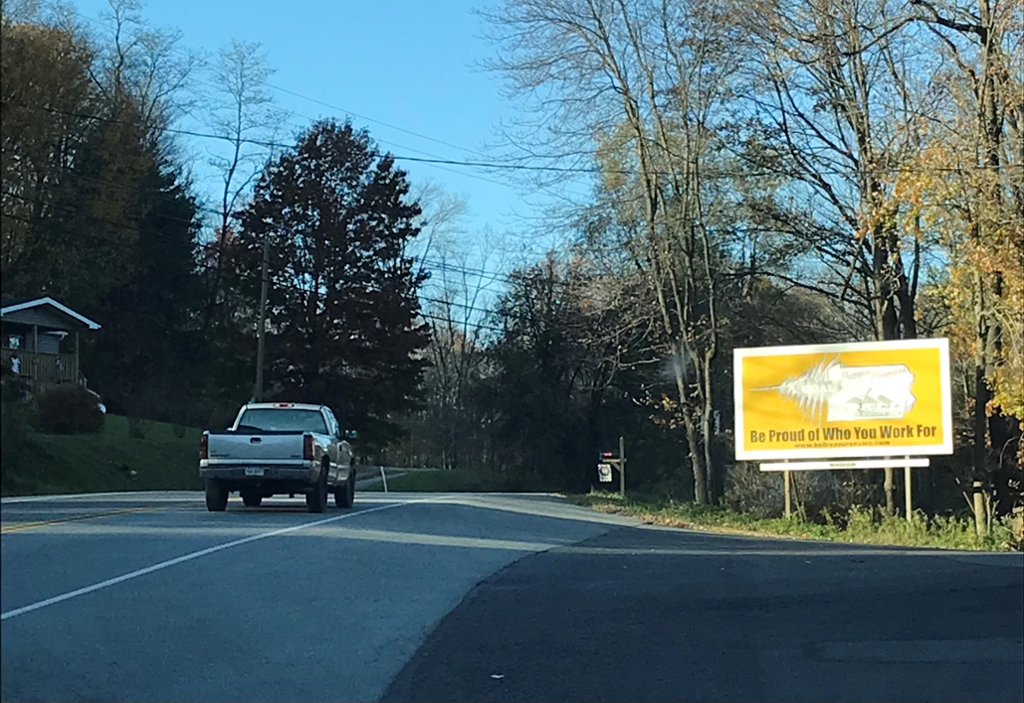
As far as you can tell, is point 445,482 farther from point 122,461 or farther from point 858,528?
point 858,528

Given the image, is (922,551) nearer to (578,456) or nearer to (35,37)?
(35,37)

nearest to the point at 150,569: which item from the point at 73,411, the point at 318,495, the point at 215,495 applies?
the point at 215,495

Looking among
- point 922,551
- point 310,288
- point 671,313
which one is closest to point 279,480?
point 922,551

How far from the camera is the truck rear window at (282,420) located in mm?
22047

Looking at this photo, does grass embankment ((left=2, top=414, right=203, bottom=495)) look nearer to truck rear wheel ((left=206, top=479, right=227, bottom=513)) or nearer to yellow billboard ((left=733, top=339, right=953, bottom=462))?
truck rear wheel ((left=206, top=479, right=227, bottom=513))

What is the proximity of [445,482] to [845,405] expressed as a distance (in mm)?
32284

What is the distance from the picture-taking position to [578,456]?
2178 inches

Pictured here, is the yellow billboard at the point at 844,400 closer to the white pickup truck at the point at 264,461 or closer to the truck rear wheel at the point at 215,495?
the white pickup truck at the point at 264,461

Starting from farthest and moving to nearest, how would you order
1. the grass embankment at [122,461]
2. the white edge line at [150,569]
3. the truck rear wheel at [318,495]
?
the grass embankment at [122,461] < the truck rear wheel at [318,495] < the white edge line at [150,569]

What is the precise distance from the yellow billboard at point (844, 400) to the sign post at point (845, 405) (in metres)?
0.02

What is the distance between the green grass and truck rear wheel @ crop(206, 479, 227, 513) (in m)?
29.4

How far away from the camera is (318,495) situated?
21.3 m

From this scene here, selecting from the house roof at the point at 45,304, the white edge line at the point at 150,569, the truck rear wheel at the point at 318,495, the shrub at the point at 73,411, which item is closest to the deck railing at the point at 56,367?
the shrub at the point at 73,411

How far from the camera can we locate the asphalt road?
29.0 feet
